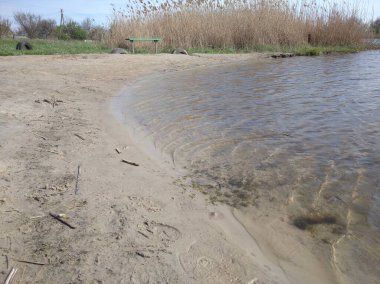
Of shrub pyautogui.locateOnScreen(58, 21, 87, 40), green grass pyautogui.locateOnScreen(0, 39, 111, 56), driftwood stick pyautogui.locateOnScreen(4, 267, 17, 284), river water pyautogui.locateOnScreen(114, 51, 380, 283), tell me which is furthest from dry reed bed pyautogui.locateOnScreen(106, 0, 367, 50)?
shrub pyautogui.locateOnScreen(58, 21, 87, 40)

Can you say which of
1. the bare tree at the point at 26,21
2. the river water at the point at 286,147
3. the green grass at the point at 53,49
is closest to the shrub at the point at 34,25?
the bare tree at the point at 26,21

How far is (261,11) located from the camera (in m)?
16.0

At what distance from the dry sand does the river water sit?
275 millimetres

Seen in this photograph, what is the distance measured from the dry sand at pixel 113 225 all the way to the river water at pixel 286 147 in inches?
10.8

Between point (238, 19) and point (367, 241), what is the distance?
48.9ft

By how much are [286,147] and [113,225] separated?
2.15 meters

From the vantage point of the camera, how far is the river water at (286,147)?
2494mm

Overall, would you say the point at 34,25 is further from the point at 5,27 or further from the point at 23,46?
the point at 23,46

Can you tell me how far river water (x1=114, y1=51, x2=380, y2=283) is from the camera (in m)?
2.49

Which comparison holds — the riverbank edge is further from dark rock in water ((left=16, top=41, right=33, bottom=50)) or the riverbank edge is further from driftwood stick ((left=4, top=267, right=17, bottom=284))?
dark rock in water ((left=16, top=41, right=33, bottom=50))

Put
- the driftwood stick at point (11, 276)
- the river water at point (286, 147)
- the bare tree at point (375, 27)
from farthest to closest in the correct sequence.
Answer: the bare tree at point (375, 27) < the river water at point (286, 147) < the driftwood stick at point (11, 276)

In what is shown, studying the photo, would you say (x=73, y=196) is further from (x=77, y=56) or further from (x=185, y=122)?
(x=77, y=56)

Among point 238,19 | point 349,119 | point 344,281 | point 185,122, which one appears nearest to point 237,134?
point 185,122

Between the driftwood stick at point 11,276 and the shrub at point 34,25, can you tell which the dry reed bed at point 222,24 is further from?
the shrub at point 34,25
